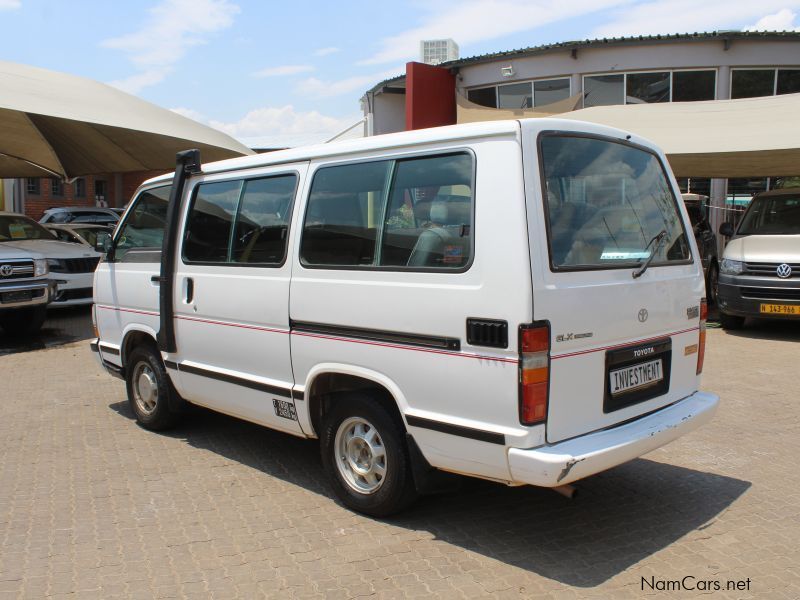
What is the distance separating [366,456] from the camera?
4.12 metres

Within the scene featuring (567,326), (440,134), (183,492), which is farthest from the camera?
(183,492)

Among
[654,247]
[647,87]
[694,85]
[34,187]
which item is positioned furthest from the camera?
[34,187]

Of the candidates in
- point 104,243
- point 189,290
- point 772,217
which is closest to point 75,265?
point 104,243

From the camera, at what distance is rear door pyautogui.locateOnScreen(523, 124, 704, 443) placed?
3383mm

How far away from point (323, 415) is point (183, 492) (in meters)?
1.10

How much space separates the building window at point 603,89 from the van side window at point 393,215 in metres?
15.5

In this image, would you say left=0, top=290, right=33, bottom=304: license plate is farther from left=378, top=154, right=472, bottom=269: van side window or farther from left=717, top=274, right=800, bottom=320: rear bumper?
left=717, top=274, right=800, bottom=320: rear bumper

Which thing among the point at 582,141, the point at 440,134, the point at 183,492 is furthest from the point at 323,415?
the point at 582,141

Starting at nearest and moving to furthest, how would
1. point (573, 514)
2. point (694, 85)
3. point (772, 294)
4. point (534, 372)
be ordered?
point (534, 372)
point (573, 514)
point (772, 294)
point (694, 85)

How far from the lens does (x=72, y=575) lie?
3584mm

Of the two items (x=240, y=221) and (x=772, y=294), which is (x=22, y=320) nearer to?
(x=240, y=221)

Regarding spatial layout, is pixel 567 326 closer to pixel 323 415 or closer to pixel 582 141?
pixel 582 141

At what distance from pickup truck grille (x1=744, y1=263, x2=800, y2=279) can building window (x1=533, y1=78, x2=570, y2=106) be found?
985cm

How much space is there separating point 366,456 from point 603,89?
1639 cm
